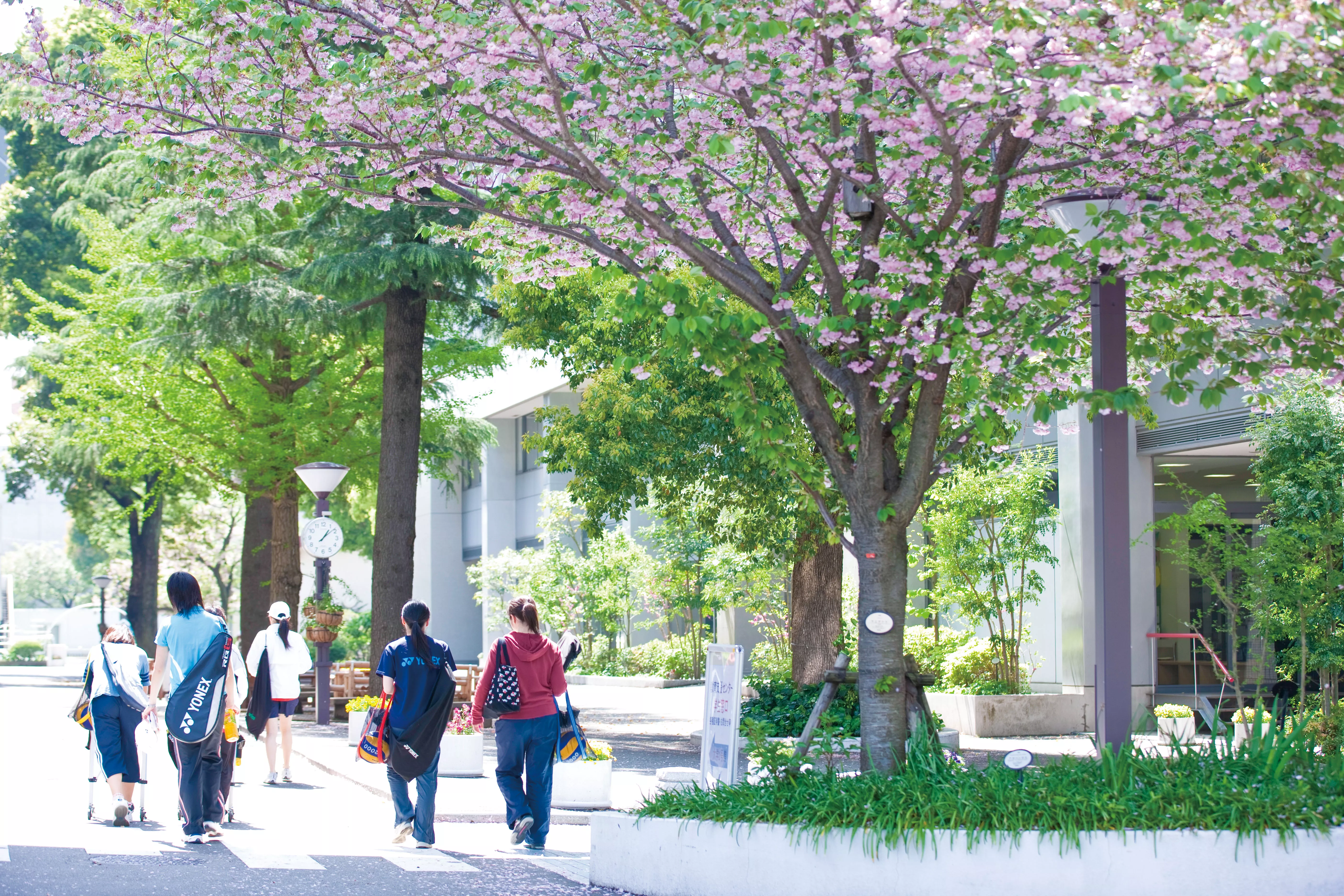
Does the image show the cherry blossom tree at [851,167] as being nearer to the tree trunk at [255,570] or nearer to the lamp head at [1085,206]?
the lamp head at [1085,206]

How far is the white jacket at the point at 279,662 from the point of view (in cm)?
1268

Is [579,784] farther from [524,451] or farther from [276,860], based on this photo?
[524,451]

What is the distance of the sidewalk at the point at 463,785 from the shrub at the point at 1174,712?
606 cm

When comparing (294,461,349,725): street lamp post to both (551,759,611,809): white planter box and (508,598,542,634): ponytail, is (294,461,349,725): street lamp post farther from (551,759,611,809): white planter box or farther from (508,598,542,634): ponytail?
(508,598,542,634): ponytail

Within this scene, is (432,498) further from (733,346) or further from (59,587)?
(59,587)

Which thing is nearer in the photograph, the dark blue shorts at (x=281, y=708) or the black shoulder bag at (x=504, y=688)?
the black shoulder bag at (x=504, y=688)

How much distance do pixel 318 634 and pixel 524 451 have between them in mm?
20182

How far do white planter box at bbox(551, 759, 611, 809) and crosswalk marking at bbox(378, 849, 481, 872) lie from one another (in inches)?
83.0

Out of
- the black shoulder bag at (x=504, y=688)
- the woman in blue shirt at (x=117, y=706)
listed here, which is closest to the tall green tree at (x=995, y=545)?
the black shoulder bag at (x=504, y=688)

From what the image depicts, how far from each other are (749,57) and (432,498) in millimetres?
40750

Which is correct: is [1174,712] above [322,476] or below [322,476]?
below

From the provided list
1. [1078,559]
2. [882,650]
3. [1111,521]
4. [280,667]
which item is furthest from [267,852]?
[1078,559]

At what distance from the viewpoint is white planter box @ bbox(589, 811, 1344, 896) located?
6.68 meters

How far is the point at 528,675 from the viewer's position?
918 cm
